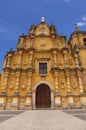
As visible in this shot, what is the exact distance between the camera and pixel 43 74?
1789 cm

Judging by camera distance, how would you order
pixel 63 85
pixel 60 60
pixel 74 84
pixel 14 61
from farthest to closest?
pixel 60 60, pixel 14 61, pixel 74 84, pixel 63 85

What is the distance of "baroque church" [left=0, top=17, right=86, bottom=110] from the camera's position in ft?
53.1

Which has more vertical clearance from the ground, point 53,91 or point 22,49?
point 22,49

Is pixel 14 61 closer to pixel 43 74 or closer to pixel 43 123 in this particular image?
pixel 43 74

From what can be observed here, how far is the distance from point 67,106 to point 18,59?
361 inches

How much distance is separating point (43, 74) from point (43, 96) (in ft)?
9.48

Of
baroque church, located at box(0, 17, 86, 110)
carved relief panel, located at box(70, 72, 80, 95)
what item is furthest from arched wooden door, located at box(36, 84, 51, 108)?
carved relief panel, located at box(70, 72, 80, 95)

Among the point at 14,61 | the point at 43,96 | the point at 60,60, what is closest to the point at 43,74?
the point at 43,96

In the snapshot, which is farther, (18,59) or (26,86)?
(18,59)

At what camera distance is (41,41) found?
20.9m

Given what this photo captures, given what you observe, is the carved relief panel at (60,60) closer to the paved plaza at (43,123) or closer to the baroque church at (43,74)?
the baroque church at (43,74)

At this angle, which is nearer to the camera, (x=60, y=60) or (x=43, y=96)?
(x=43, y=96)

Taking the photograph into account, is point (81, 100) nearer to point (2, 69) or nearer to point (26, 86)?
point (26, 86)

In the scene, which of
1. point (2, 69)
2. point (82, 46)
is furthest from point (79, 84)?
point (2, 69)
